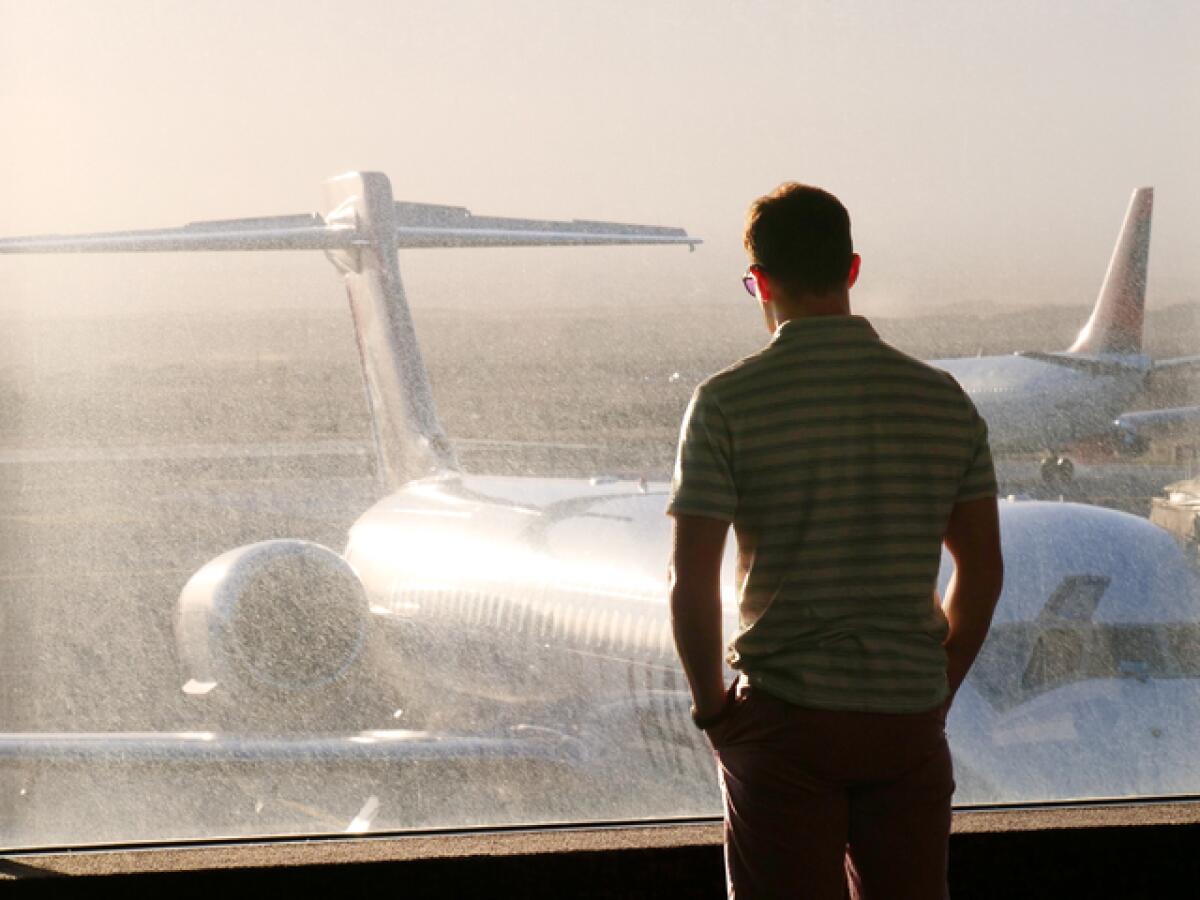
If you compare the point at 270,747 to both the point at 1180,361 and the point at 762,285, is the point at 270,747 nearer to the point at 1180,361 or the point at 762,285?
the point at 762,285

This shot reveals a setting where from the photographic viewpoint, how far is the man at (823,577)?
1198mm

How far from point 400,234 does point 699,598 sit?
13.5 ft

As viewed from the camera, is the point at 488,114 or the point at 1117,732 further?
the point at 488,114

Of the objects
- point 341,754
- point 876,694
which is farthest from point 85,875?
point 341,754

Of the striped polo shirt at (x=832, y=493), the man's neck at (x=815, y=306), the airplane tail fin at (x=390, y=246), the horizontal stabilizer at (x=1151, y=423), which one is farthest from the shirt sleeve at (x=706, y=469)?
the airplane tail fin at (x=390, y=246)

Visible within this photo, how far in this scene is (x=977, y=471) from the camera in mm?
1271

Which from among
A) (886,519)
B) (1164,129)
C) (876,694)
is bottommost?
(876,694)

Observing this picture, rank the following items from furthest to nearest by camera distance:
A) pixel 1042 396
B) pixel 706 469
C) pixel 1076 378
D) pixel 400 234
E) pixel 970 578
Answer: pixel 1042 396, pixel 1076 378, pixel 400 234, pixel 970 578, pixel 706 469

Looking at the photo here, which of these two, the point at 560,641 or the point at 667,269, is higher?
the point at 667,269

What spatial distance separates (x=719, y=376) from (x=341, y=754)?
2.52 m

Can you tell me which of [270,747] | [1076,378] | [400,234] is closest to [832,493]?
[270,747]

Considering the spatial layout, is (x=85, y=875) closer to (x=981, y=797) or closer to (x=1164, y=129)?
(x=981, y=797)

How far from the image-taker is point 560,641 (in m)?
3.50

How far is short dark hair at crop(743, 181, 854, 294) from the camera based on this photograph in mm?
1238
